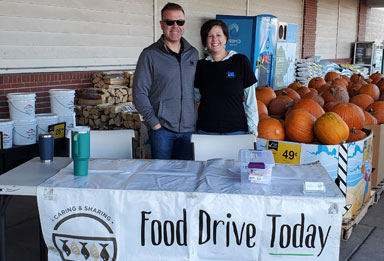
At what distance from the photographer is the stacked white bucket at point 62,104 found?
596 centimetres

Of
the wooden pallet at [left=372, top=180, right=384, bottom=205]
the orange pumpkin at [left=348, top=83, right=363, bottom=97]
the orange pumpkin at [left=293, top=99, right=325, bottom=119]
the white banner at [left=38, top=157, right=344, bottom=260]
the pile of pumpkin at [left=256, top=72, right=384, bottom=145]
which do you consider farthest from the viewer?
the orange pumpkin at [left=348, top=83, right=363, bottom=97]

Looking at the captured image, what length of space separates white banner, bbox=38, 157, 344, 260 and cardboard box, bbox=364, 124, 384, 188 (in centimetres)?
279

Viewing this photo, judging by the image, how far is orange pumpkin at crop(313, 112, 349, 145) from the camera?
4172mm

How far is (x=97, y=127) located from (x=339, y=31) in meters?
12.3

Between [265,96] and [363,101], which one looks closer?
[265,96]

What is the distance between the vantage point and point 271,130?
442cm

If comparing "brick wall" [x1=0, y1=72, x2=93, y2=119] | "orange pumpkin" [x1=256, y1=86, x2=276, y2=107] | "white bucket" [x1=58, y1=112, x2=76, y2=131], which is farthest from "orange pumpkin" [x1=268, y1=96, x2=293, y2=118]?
"brick wall" [x1=0, y1=72, x2=93, y2=119]

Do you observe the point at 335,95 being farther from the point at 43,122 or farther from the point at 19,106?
the point at 19,106

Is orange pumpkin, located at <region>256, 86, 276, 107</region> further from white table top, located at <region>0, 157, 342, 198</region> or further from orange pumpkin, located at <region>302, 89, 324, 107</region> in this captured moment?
white table top, located at <region>0, 157, 342, 198</region>

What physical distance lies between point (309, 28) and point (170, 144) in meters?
11.4

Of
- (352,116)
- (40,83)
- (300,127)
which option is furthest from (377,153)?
(40,83)

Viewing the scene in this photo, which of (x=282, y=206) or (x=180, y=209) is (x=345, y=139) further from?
(x=180, y=209)

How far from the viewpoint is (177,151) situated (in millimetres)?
3826

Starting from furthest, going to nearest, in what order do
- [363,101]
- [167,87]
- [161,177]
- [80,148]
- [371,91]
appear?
[371,91]
[363,101]
[167,87]
[161,177]
[80,148]
